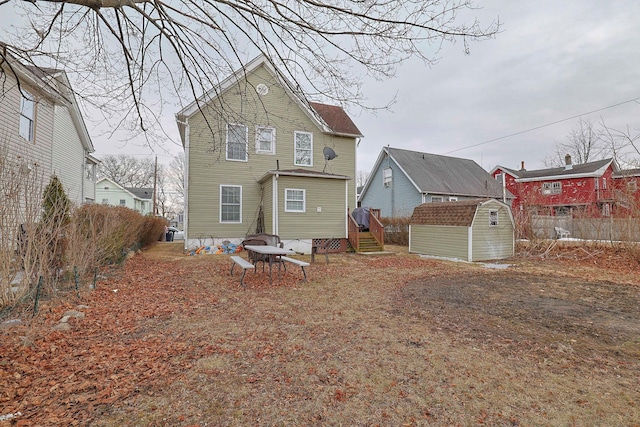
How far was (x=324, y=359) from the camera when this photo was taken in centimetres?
338

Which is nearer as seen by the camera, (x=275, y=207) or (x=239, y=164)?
(x=275, y=207)

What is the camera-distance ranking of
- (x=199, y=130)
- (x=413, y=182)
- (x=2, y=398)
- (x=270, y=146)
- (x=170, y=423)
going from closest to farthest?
(x=170, y=423) < (x=2, y=398) < (x=199, y=130) < (x=270, y=146) < (x=413, y=182)

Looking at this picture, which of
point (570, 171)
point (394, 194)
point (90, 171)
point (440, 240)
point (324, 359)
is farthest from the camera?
point (570, 171)

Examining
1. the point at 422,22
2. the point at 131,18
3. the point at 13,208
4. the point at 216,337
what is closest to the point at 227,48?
the point at 131,18

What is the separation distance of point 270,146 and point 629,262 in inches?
598

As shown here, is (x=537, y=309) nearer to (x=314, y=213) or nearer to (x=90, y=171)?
(x=314, y=213)

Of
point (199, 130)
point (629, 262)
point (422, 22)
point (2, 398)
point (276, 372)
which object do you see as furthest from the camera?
point (199, 130)

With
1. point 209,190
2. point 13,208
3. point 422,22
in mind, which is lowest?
point 13,208

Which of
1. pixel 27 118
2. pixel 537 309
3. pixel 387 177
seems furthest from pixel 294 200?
pixel 387 177

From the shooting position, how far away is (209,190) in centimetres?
1388

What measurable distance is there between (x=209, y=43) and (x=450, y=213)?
11426 millimetres

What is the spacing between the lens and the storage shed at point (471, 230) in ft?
39.8

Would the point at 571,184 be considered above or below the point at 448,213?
above

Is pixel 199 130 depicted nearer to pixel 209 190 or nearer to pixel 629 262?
pixel 209 190
